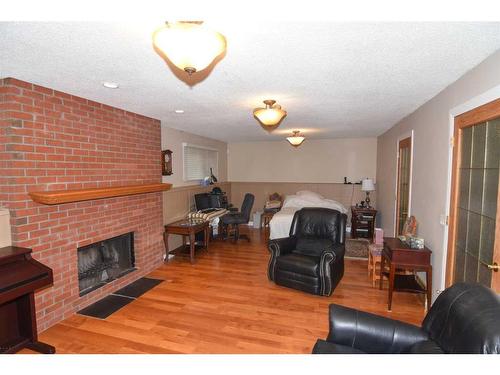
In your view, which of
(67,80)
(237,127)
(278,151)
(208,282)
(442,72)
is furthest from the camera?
(278,151)

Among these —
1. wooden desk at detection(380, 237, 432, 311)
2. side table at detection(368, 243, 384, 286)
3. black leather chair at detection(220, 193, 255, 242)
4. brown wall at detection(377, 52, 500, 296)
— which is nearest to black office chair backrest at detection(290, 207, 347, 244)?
side table at detection(368, 243, 384, 286)


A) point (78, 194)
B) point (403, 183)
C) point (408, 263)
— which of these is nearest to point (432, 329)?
point (408, 263)

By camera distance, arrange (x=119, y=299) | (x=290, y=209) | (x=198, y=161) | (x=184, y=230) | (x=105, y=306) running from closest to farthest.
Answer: (x=105, y=306)
(x=119, y=299)
(x=184, y=230)
(x=290, y=209)
(x=198, y=161)

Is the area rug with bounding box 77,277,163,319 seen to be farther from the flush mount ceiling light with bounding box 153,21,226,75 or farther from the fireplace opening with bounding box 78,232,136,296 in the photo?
the flush mount ceiling light with bounding box 153,21,226,75

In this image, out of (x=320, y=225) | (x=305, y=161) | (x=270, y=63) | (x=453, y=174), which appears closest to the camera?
(x=270, y=63)

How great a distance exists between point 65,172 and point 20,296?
123 centimetres

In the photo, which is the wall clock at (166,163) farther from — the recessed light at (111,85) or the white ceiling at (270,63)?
the recessed light at (111,85)

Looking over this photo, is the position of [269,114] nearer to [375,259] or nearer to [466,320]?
[466,320]

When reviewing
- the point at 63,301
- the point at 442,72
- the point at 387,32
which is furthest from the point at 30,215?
the point at 442,72

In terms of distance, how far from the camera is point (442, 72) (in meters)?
2.13

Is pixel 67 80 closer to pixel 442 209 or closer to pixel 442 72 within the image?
pixel 442 72

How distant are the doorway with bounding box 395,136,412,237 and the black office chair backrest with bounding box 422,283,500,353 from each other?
2.39 metres

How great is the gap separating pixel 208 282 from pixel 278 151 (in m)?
4.53

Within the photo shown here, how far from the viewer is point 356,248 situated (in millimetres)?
5145
